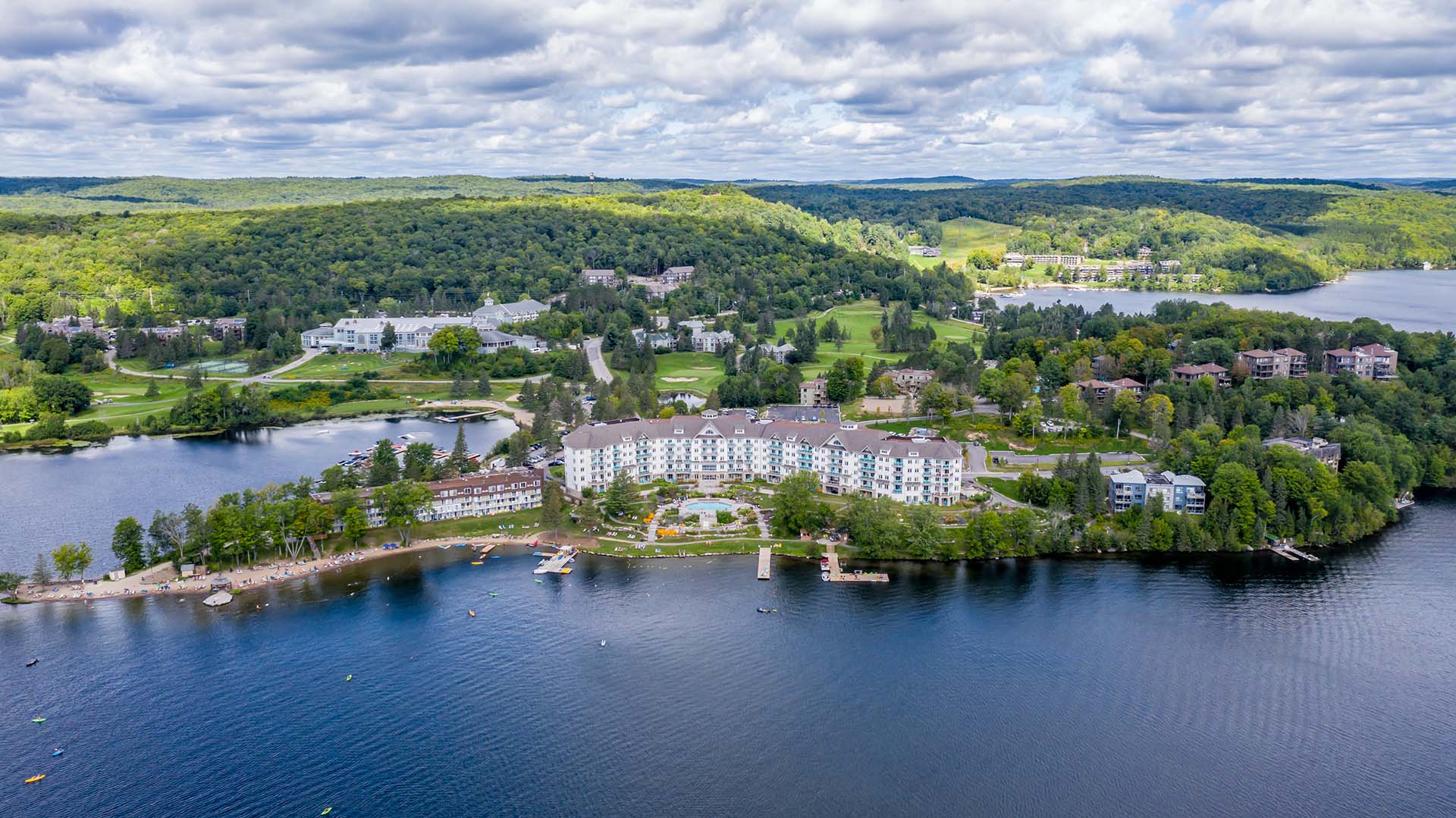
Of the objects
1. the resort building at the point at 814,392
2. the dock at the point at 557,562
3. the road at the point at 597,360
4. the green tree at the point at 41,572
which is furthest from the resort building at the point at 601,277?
the green tree at the point at 41,572

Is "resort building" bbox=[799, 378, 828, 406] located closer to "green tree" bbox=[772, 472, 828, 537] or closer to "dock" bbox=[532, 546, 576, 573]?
"green tree" bbox=[772, 472, 828, 537]

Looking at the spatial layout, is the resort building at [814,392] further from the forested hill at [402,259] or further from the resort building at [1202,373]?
the forested hill at [402,259]

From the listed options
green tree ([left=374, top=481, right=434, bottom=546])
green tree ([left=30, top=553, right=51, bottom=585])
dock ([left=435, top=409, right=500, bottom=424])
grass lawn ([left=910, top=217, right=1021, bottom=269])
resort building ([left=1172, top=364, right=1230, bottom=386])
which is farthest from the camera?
grass lawn ([left=910, top=217, right=1021, bottom=269])

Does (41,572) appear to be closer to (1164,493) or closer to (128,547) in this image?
(128,547)

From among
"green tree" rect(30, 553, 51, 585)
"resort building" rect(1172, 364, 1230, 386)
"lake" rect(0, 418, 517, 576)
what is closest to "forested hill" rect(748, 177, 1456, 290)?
"resort building" rect(1172, 364, 1230, 386)

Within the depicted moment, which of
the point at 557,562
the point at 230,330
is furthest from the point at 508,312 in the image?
the point at 557,562
